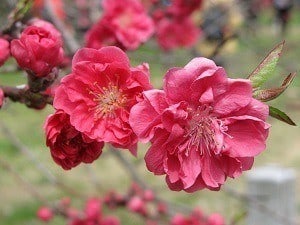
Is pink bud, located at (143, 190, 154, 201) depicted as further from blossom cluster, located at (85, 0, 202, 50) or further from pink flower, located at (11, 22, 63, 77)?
pink flower, located at (11, 22, 63, 77)

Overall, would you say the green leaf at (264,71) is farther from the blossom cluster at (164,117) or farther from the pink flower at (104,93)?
the pink flower at (104,93)

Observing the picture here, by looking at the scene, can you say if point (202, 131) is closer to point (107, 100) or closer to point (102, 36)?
point (107, 100)

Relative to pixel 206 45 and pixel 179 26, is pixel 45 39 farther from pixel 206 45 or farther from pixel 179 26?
pixel 206 45

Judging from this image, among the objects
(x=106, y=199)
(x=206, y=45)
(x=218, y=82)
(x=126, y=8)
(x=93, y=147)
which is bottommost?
(x=206, y=45)

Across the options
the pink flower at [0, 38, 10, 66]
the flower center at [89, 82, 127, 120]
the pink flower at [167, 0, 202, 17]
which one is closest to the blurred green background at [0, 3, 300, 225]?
the pink flower at [167, 0, 202, 17]

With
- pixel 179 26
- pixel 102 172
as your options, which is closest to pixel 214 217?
pixel 179 26

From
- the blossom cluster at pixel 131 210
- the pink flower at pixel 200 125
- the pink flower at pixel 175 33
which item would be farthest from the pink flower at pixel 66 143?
the pink flower at pixel 175 33
